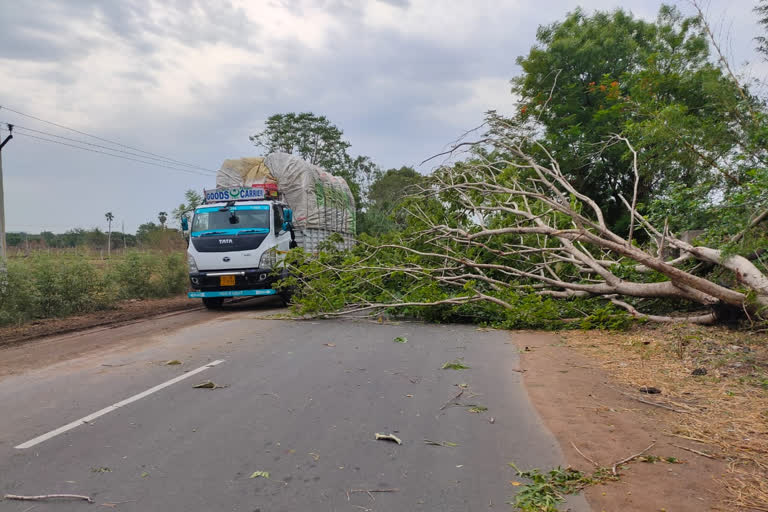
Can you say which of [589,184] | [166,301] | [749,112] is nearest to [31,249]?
[166,301]

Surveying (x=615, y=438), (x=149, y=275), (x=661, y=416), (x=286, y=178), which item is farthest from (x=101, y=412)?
(x=149, y=275)

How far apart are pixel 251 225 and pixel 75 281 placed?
4335 millimetres

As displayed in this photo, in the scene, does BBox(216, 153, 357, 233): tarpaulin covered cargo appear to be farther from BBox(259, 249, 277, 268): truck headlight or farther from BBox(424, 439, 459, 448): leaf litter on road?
BBox(424, 439, 459, 448): leaf litter on road

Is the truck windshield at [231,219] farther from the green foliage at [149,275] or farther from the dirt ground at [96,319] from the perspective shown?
the green foliage at [149,275]

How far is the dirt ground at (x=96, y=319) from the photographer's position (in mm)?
10016

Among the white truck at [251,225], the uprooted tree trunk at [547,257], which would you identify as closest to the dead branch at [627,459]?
the uprooted tree trunk at [547,257]

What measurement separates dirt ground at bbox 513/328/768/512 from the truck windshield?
25.3 feet

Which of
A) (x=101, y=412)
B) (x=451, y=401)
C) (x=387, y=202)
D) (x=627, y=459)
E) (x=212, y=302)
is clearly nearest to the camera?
(x=627, y=459)

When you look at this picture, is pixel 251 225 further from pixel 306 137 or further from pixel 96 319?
pixel 306 137

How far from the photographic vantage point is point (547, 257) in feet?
36.9

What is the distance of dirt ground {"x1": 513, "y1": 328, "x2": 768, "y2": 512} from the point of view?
3.24 meters

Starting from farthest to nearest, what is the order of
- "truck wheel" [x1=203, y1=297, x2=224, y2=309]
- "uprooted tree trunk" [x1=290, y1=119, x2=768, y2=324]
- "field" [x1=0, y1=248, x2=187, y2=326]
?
1. "truck wheel" [x1=203, y1=297, x2=224, y2=309]
2. "field" [x1=0, y1=248, x2=187, y2=326]
3. "uprooted tree trunk" [x1=290, y1=119, x2=768, y2=324]

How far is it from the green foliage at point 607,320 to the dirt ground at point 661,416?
0.98 meters

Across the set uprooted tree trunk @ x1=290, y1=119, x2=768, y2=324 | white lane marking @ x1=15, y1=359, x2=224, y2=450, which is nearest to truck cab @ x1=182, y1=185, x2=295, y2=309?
uprooted tree trunk @ x1=290, y1=119, x2=768, y2=324
